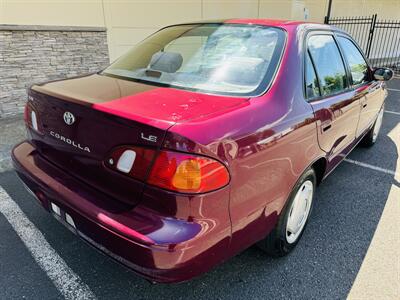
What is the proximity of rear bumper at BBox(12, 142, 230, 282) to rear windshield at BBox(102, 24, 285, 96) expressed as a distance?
0.84 metres

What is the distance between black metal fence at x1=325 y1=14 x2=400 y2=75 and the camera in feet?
42.7

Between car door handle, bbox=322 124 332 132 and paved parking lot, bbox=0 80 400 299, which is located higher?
car door handle, bbox=322 124 332 132

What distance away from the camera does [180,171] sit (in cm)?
152

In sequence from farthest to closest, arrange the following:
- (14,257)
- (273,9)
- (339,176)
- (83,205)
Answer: (273,9), (339,176), (14,257), (83,205)

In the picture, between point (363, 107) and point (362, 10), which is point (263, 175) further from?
point (362, 10)

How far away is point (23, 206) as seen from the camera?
298 cm

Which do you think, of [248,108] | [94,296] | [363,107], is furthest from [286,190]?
[363,107]

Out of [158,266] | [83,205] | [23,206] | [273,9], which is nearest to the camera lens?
[158,266]

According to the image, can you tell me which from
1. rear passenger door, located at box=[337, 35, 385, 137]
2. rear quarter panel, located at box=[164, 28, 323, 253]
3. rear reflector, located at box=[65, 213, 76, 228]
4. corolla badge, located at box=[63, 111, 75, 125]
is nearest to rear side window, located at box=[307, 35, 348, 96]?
rear passenger door, located at box=[337, 35, 385, 137]

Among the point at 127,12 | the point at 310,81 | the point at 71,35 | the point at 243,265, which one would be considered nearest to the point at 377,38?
the point at 127,12

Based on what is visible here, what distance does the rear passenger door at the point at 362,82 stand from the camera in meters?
3.30

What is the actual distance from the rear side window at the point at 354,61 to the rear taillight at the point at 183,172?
2351 mm

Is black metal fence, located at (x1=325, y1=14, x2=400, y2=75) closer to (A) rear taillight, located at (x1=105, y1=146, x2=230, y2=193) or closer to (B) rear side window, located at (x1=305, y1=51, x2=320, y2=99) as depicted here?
(B) rear side window, located at (x1=305, y1=51, x2=320, y2=99)

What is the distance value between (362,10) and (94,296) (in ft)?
51.1
